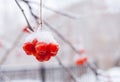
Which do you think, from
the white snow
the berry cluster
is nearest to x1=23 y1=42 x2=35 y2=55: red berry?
the berry cluster

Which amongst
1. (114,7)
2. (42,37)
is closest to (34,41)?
(42,37)

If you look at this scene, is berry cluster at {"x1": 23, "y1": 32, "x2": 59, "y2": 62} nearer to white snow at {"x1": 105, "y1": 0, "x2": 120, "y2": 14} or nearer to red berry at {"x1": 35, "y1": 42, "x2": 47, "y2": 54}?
red berry at {"x1": 35, "y1": 42, "x2": 47, "y2": 54}

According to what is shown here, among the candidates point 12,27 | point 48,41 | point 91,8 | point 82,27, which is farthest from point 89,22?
point 48,41

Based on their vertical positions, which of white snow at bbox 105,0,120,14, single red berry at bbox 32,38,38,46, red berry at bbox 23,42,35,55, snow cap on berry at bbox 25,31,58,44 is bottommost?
white snow at bbox 105,0,120,14

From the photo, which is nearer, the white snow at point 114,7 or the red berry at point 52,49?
the red berry at point 52,49

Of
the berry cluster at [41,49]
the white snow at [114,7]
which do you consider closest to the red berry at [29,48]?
the berry cluster at [41,49]

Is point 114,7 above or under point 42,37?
under

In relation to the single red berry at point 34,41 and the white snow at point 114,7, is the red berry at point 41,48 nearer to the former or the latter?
the single red berry at point 34,41

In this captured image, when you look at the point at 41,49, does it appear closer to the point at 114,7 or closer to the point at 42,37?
the point at 42,37
